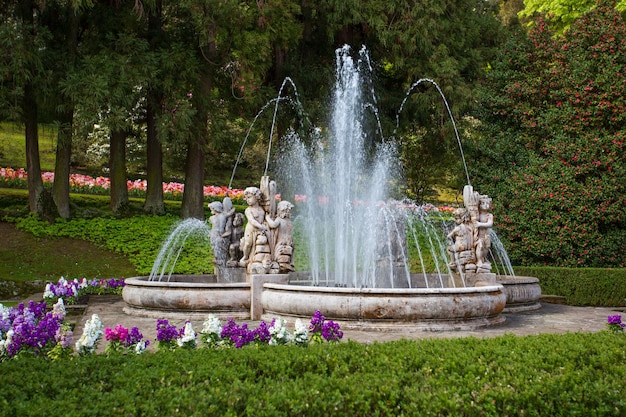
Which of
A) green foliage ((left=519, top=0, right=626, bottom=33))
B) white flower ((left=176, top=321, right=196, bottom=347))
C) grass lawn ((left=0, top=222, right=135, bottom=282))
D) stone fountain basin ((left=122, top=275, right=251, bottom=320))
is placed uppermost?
green foliage ((left=519, top=0, right=626, bottom=33))

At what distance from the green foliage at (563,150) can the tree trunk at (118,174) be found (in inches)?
395

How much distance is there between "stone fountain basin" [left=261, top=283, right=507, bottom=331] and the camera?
8.16 metres

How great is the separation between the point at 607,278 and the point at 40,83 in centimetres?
1412

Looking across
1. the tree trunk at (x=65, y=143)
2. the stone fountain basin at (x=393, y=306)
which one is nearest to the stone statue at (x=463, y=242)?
the stone fountain basin at (x=393, y=306)

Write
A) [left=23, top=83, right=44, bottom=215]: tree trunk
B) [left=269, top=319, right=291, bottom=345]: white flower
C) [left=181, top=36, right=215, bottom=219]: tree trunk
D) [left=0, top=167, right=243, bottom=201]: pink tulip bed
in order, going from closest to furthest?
[left=269, top=319, right=291, bottom=345]: white flower < [left=23, top=83, right=44, bottom=215]: tree trunk < [left=181, top=36, right=215, bottom=219]: tree trunk < [left=0, top=167, right=243, bottom=201]: pink tulip bed

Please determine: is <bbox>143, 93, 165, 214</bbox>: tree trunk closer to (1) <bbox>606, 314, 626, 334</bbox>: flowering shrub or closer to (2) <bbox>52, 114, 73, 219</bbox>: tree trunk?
(2) <bbox>52, 114, 73, 219</bbox>: tree trunk

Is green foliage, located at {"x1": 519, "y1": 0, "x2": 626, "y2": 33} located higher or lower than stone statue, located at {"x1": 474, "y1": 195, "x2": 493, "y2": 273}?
higher

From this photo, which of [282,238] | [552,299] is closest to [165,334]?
[282,238]

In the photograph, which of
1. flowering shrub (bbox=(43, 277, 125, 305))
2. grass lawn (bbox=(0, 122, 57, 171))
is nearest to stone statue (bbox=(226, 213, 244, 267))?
flowering shrub (bbox=(43, 277, 125, 305))

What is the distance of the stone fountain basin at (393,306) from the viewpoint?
26.8 feet

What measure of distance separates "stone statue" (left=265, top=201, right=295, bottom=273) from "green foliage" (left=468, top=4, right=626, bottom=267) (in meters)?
8.11

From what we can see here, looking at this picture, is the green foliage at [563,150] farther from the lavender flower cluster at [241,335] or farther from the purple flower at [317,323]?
the lavender flower cluster at [241,335]

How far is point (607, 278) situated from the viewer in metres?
14.2

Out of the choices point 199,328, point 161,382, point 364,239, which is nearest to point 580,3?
point 364,239
